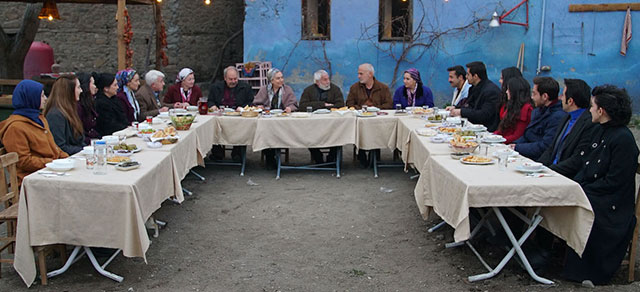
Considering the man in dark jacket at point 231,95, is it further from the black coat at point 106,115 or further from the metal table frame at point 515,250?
the metal table frame at point 515,250

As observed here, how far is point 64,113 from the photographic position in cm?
553

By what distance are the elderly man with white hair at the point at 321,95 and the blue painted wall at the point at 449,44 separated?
3485 millimetres

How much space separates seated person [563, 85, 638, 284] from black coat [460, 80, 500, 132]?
304 cm

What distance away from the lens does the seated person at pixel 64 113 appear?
17.9ft

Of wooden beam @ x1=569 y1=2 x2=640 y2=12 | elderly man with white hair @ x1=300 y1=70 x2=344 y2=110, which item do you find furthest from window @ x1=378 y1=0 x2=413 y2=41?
elderly man with white hair @ x1=300 y1=70 x2=344 y2=110

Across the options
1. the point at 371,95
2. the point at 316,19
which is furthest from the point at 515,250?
the point at 316,19

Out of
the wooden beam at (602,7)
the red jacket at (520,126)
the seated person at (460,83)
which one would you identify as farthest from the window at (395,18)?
the red jacket at (520,126)

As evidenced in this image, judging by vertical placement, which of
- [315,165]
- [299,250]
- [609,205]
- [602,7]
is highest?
[602,7]

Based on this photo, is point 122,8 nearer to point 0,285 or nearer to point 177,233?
point 177,233

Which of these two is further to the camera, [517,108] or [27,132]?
[517,108]

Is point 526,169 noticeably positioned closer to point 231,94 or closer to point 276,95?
point 276,95

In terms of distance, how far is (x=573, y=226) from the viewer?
13.1 feet

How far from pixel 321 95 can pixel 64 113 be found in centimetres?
388

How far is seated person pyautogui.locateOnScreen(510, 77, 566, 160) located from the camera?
17.9 feet
